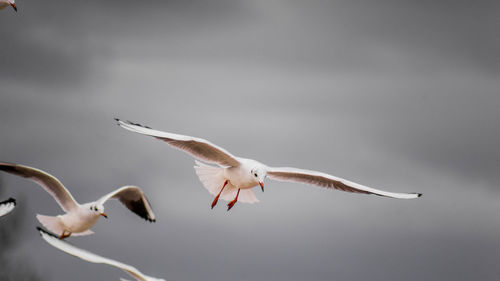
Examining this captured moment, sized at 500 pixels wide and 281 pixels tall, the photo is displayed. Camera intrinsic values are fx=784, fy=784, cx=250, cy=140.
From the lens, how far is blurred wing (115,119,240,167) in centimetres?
1152

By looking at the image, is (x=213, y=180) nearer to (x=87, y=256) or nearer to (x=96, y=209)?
(x=96, y=209)

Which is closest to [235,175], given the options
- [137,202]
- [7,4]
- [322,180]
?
[322,180]

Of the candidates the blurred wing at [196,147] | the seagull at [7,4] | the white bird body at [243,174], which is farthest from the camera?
the seagull at [7,4]

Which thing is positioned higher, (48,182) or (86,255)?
(48,182)

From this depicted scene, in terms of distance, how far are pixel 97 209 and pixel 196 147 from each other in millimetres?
2197

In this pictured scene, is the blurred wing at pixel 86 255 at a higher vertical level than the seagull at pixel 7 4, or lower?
lower

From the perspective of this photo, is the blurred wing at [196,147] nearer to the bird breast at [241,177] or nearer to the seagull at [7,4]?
the bird breast at [241,177]

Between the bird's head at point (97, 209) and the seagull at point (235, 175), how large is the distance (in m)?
1.74

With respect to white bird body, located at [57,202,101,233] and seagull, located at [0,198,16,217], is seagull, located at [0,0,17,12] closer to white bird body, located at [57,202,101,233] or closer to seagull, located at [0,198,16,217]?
white bird body, located at [57,202,101,233]

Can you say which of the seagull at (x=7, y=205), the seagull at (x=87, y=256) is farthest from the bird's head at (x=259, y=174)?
the seagull at (x=7, y=205)

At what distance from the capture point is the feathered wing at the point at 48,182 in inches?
508

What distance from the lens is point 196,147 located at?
1255 cm

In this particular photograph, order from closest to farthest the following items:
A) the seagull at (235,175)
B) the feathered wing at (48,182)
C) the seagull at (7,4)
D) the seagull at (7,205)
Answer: the seagull at (7,205)
the seagull at (235,175)
the feathered wing at (48,182)
the seagull at (7,4)

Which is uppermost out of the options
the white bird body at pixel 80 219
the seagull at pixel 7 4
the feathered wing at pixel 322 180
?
the seagull at pixel 7 4
